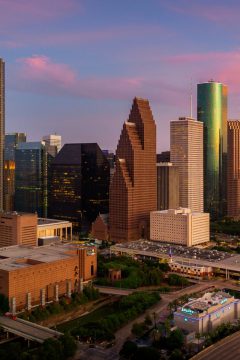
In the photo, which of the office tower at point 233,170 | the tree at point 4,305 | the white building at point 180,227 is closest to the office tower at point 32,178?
the white building at point 180,227

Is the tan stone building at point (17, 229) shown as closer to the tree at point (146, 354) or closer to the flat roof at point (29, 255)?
the flat roof at point (29, 255)

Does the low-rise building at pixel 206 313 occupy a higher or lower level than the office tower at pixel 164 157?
lower

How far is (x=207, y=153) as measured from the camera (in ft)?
602

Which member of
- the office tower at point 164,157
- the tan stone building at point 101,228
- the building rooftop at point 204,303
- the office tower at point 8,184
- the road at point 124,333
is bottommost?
the road at point 124,333

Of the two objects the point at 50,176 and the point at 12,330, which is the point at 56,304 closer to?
the point at 12,330

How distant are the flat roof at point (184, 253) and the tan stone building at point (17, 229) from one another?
17.0m

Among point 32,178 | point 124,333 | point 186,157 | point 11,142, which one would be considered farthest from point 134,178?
point 11,142

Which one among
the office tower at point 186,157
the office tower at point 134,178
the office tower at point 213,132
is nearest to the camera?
the office tower at point 134,178

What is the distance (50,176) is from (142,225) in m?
34.6

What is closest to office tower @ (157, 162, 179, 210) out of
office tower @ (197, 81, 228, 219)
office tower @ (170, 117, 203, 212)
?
office tower @ (170, 117, 203, 212)

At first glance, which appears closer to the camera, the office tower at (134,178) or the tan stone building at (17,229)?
the tan stone building at (17,229)

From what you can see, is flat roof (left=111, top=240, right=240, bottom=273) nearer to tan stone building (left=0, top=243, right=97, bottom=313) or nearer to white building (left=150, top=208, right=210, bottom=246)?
white building (left=150, top=208, right=210, bottom=246)

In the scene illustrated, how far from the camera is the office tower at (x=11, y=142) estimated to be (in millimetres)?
184500

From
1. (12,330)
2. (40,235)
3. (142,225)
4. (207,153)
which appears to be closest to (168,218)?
(142,225)
